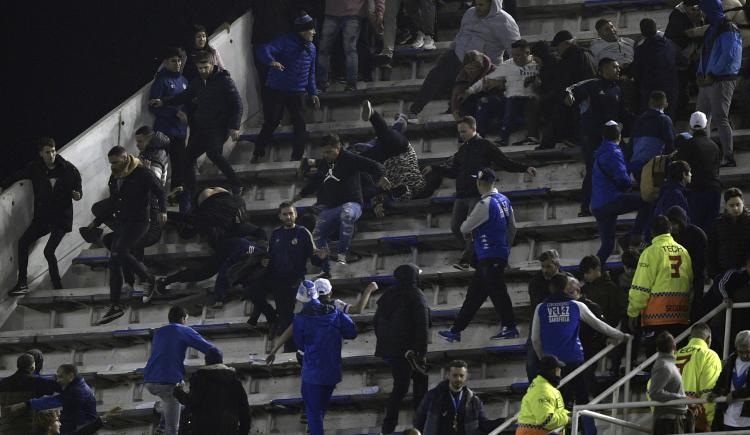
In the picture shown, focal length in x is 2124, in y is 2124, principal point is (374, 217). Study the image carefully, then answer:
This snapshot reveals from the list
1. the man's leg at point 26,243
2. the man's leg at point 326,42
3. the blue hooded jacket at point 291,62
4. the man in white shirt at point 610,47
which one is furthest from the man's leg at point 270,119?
the man in white shirt at point 610,47

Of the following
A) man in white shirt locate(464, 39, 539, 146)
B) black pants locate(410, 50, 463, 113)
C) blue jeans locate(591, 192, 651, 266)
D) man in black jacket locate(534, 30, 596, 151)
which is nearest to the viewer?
blue jeans locate(591, 192, 651, 266)

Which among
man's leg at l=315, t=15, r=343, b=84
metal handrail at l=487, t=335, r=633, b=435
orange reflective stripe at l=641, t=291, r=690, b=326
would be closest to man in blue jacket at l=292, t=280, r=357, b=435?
metal handrail at l=487, t=335, r=633, b=435

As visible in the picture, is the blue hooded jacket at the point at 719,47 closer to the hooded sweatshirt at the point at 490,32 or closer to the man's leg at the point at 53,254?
the hooded sweatshirt at the point at 490,32

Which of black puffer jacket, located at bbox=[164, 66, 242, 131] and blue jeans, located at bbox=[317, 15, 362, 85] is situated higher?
blue jeans, located at bbox=[317, 15, 362, 85]

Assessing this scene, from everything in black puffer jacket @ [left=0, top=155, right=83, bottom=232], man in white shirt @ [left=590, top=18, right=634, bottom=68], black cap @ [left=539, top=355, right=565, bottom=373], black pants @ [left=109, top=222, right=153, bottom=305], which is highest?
man in white shirt @ [left=590, top=18, right=634, bottom=68]

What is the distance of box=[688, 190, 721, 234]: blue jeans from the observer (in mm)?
19125

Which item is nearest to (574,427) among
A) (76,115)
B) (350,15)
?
(350,15)

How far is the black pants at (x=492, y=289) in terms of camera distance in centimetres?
1922

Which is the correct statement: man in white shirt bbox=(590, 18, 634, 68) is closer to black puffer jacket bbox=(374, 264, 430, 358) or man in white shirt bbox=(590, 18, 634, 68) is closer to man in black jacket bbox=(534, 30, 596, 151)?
man in black jacket bbox=(534, 30, 596, 151)

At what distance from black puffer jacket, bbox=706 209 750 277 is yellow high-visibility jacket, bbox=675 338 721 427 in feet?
4.18

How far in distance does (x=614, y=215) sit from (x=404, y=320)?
238 centimetres

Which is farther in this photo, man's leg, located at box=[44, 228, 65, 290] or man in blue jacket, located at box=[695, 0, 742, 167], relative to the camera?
man's leg, located at box=[44, 228, 65, 290]

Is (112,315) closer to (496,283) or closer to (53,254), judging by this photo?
(53,254)

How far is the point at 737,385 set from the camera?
644 inches
